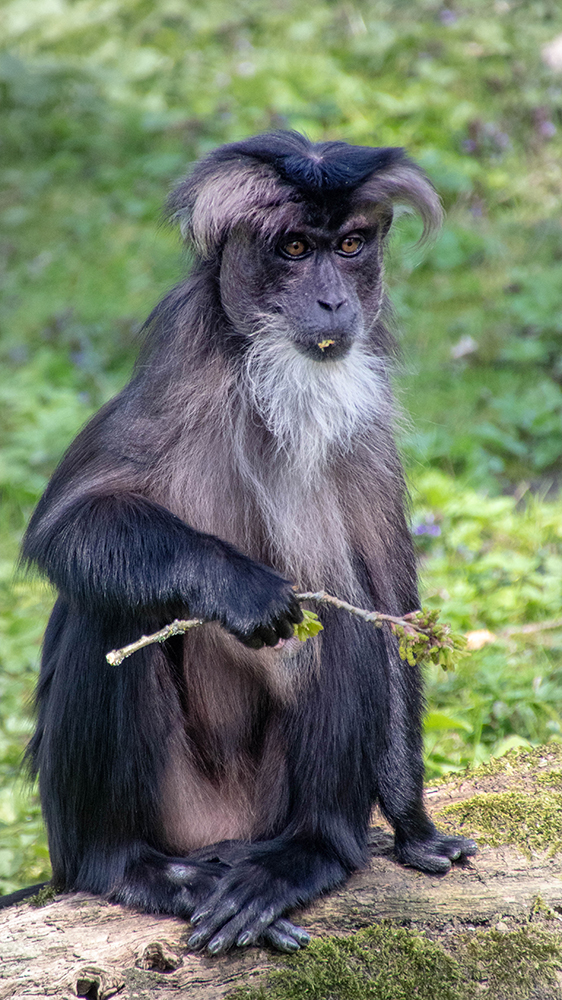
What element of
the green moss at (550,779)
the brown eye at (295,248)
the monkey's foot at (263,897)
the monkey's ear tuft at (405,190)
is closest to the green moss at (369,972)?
the monkey's foot at (263,897)

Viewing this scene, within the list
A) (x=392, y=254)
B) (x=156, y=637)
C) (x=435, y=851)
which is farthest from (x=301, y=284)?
(x=435, y=851)

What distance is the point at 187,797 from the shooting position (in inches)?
134

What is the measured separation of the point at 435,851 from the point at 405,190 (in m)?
2.08

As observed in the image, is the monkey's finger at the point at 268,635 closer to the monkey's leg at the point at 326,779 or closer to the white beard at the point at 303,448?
the monkey's leg at the point at 326,779

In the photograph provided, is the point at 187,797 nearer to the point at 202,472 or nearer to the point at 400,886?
the point at 400,886

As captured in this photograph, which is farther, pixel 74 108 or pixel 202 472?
pixel 74 108

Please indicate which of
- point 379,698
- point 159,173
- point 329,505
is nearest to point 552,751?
point 379,698

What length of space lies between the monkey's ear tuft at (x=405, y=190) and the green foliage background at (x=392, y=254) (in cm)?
51

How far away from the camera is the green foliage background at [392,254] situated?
5.46 meters

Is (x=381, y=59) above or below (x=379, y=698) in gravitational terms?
above

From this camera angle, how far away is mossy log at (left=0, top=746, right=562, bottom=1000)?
279 cm

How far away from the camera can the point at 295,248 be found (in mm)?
3355

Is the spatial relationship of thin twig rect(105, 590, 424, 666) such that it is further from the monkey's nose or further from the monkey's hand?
the monkey's nose

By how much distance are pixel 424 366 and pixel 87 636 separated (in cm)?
491
